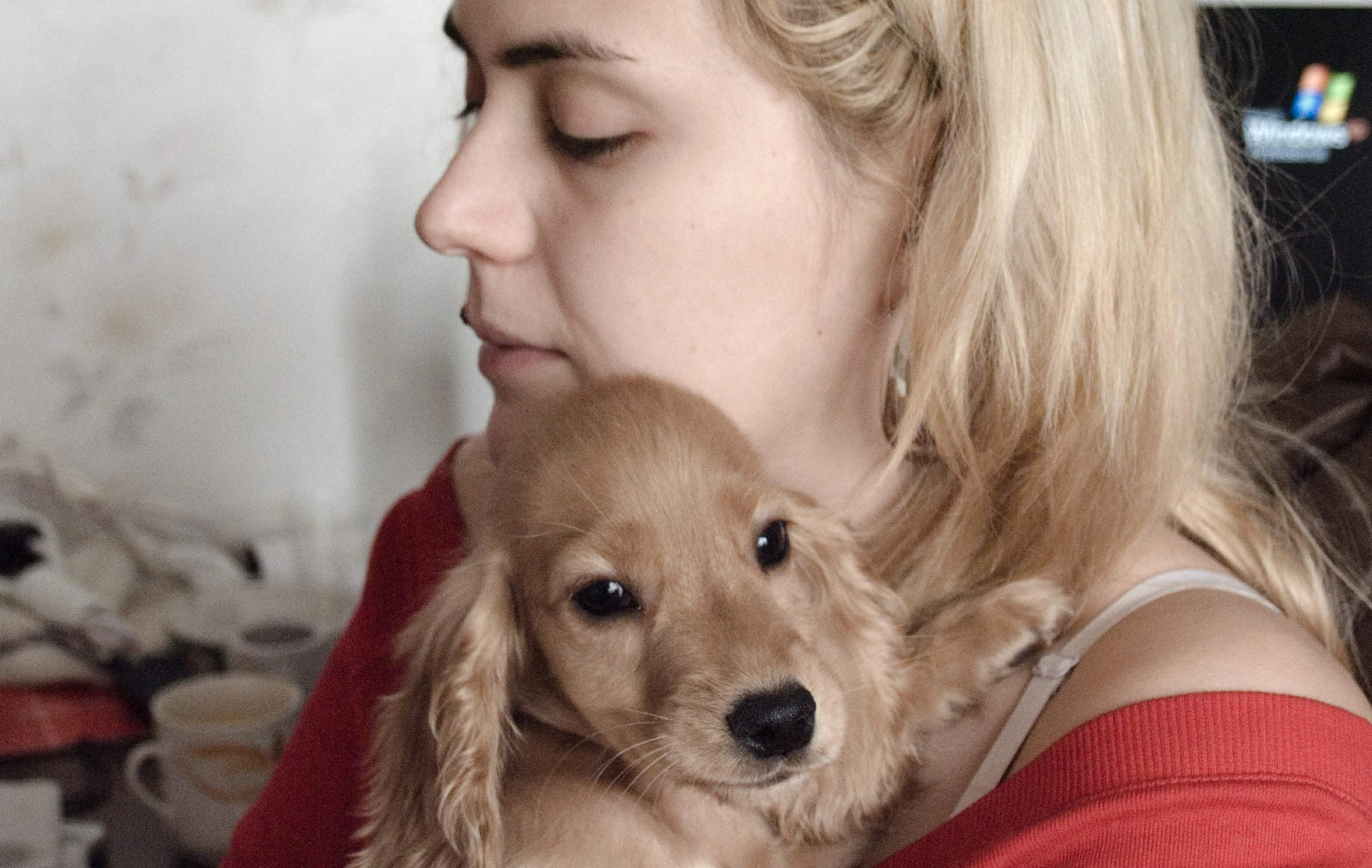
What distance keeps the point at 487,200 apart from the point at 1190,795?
0.78m

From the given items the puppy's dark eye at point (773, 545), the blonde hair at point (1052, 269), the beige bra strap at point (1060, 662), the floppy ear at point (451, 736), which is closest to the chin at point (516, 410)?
the floppy ear at point (451, 736)

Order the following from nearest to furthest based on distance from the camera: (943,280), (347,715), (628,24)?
1. (628,24)
2. (943,280)
3. (347,715)

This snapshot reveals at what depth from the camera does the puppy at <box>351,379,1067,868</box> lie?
3.18ft

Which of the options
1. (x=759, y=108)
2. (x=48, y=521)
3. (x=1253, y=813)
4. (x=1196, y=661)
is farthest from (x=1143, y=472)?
(x=48, y=521)

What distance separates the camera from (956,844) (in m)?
0.86

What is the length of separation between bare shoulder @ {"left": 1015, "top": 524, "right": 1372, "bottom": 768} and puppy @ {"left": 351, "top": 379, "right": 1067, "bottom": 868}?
125mm

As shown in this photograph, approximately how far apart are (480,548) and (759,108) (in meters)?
0.50

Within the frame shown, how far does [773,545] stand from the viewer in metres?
1.05

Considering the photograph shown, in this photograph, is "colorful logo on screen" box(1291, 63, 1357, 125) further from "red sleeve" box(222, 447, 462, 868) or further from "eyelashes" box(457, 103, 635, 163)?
"red sleeve" box(222, 447, 462, 868)

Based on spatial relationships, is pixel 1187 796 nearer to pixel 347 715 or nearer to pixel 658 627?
pixel 658 627

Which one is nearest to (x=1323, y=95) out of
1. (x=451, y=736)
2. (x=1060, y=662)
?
(x=1060, y=662)

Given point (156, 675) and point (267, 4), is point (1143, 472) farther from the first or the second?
point (267, 4)

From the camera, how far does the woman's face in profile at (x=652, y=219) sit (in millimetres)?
978

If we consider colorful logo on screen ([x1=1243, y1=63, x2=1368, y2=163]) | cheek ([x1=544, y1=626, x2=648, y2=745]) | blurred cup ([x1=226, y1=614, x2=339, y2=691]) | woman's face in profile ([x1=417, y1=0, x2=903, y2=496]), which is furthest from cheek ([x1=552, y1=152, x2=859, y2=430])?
blurred cup ([x1=226, y1=614, x2=339, y2=691])
